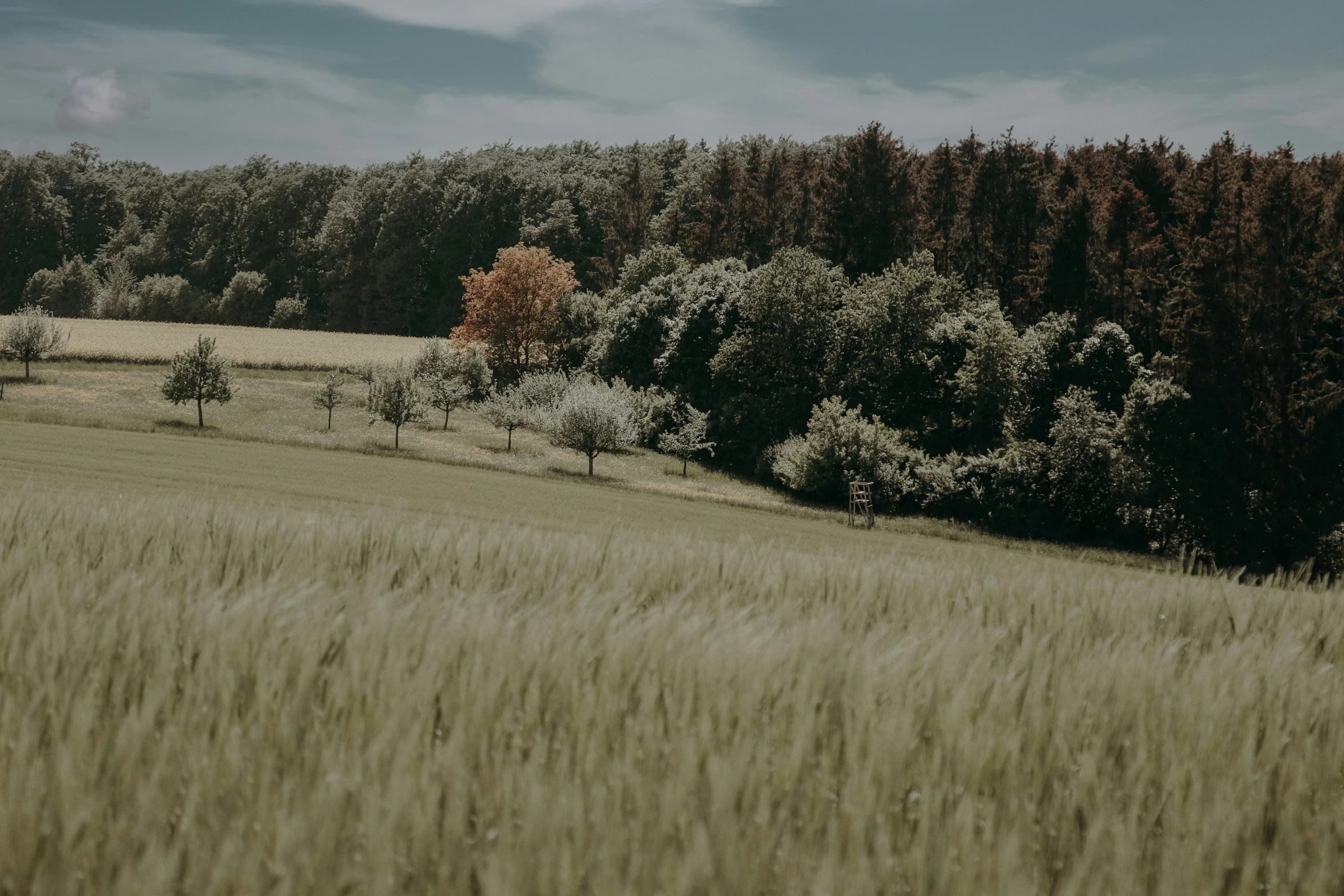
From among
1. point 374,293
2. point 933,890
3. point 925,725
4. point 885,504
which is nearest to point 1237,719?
point 925,725

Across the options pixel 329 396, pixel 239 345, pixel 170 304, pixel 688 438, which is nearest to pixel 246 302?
pixel 170 304

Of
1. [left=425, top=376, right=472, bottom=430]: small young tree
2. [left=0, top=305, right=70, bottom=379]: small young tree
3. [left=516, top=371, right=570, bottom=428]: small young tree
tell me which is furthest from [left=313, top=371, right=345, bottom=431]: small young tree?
[left=0, top=305, right=70, bottom=379]: small young tree

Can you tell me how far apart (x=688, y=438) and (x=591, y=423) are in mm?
7447

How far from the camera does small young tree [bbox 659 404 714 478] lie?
54.1 meters

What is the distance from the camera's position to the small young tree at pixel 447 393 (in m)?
66.2

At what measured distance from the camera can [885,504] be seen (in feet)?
162

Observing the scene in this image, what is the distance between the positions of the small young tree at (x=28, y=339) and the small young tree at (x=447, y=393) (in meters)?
26.8

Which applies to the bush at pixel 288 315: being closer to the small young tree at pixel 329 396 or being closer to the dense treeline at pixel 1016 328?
the dense treeline at pixel 1016 328

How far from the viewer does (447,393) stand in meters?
65.9

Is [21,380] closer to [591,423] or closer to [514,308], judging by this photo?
[514,308]

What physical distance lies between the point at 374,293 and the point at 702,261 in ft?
191

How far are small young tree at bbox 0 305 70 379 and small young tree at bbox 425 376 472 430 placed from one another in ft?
87.8

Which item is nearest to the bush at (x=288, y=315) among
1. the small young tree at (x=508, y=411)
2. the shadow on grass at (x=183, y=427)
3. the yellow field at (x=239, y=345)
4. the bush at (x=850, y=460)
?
the yellow field at (x=239, y=345)

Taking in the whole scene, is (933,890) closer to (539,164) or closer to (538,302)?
(538,302)
